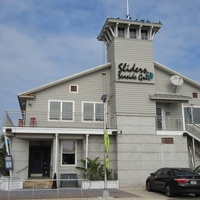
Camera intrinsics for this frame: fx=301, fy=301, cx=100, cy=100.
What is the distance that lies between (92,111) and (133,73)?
12.9 ft

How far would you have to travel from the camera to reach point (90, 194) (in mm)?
15227

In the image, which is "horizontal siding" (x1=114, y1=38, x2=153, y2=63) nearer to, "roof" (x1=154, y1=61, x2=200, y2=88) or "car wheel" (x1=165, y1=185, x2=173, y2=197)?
"roof" (x1=154, y1=61, x2=200, y2=88)

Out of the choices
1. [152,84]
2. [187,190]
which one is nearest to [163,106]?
[152,84]

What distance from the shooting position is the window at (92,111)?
69.1ft

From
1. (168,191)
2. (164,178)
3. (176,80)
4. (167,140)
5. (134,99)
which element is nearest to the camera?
(168,191)

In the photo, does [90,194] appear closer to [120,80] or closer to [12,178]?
[12,178]

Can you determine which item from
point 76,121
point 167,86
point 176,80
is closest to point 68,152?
point 76,121

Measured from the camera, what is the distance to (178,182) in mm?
14180

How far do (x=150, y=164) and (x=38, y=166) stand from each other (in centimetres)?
879

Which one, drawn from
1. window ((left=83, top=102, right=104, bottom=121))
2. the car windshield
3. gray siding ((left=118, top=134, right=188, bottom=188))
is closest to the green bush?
gray siding ((left=118, top=134, right=188, bottom=188))

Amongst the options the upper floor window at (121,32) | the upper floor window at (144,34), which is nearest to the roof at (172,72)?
the upper floor window at (144,34)

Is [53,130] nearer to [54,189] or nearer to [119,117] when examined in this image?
[54,189]

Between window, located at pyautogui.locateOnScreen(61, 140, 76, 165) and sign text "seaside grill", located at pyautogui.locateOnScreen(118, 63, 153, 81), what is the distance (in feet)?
18.7

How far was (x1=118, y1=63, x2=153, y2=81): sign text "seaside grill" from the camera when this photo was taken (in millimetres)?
20984
